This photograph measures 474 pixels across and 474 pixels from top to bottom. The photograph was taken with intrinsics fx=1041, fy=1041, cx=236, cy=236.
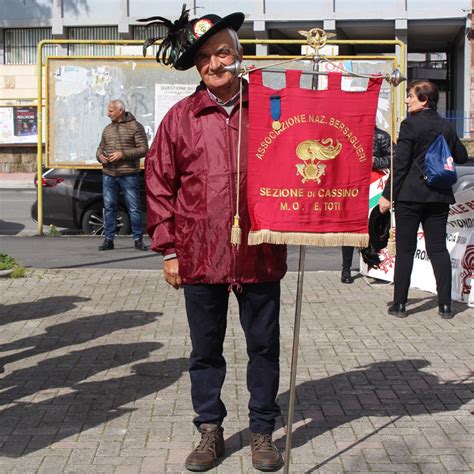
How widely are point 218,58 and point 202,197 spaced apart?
2.11 feet

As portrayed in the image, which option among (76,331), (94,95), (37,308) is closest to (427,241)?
(76,331)

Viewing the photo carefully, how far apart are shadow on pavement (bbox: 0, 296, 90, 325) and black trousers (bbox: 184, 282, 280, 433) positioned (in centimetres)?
362

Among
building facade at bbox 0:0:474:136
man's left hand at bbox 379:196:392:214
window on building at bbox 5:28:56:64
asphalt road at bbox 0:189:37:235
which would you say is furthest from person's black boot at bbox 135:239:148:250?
window on building at bbox 5:28:56:64

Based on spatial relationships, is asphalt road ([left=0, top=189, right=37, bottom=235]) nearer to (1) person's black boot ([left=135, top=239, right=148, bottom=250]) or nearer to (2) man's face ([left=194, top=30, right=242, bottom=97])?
(1) person's black boot ([left=135, top=239, right=148, bottom=250])

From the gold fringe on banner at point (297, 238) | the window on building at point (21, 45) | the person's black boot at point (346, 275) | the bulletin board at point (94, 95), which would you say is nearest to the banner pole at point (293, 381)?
the gold fringe on banner at point (297, 238)

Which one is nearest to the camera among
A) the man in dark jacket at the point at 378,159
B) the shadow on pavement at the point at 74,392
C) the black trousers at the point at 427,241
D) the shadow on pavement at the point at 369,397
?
the shadow on pavement at the point at 74,392

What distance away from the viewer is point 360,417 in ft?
18.7

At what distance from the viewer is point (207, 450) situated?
4.91 m

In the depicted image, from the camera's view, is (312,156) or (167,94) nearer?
(312,156)

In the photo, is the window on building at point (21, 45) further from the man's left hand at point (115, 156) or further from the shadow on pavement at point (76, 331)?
the shadow on pavement at point (76, 331)

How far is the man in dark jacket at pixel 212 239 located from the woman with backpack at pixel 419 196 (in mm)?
3629

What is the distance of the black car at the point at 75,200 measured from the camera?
15336mm

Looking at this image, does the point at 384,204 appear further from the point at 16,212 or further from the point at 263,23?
the point at 263,23

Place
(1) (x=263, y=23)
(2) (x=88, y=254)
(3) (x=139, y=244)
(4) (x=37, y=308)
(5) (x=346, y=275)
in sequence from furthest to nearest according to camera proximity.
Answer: (1) (x=263, y=23)
(3) (x=139, y=244)
(2) (x=88, y=254)
(5) (x=346, y=275)
(4) (x=37, y=308)
